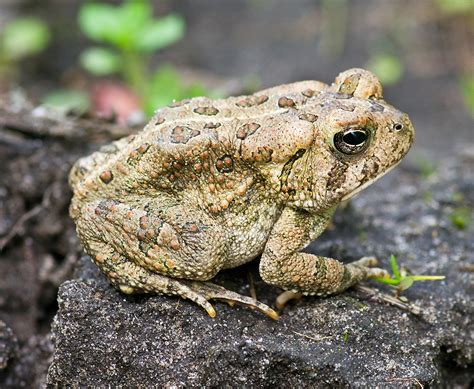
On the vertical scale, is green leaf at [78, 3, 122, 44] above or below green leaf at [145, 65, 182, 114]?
above

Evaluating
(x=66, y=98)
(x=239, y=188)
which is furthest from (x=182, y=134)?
(x=66, y=98)

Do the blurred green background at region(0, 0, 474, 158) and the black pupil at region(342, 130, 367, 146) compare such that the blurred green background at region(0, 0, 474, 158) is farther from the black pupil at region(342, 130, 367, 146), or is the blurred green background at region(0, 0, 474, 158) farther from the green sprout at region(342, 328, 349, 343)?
the green sprout at region(342, 328, 349, 343)

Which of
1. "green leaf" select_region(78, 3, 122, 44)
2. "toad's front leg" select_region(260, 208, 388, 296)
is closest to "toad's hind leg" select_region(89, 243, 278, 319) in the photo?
"toad's front leg" select_region(260, 208, 388, 296)

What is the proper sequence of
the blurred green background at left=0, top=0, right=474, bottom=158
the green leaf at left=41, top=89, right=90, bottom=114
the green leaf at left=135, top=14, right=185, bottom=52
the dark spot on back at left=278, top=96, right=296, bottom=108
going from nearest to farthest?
1. the dark spot on back at left=278, top=96, right=296, bottom=108
2. the green leaf at left=135, top=14, right=185, bottom=52
3. the green leaf at left=41, top=89, right=90, bottom=114
4. the blurred green background at left=0, top=0, right=474, bottom=158

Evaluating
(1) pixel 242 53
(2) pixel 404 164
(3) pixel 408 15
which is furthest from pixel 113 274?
(3) pixel 408 15

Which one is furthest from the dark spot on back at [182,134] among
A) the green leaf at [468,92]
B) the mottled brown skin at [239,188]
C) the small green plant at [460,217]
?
the green leaf at [468,92]

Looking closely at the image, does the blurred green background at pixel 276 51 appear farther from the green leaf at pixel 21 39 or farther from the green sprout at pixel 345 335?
the green sprout at pixel 345 335

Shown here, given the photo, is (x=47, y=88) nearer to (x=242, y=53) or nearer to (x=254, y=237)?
(x=242, y=53)
